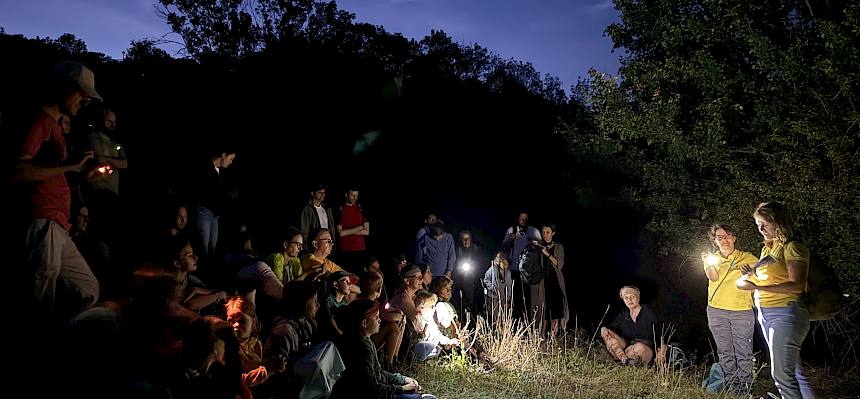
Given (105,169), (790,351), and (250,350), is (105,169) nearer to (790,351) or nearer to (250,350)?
(250,350)

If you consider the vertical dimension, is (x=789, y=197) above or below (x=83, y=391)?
above

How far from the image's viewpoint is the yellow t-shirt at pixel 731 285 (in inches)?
212

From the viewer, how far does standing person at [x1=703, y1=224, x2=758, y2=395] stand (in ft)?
17.8

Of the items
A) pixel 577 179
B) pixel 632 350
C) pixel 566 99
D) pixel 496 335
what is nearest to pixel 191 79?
pixel 577 179

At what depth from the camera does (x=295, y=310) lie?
4.62m

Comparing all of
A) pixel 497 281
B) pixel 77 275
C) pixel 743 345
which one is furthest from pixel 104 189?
pixel 743 345

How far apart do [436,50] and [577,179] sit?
38.5 feet

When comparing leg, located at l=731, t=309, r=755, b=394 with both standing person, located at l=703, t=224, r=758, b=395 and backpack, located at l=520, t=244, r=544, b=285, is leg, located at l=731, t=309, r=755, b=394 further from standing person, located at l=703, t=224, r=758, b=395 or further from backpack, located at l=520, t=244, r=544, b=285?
backpack, located at l=520, t=244, r=544, b=285

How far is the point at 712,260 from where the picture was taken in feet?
18.5

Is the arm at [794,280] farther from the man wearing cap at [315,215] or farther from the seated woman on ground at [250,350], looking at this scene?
the man wearing cap at [315,215]

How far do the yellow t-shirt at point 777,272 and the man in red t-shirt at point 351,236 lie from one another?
15.4ft

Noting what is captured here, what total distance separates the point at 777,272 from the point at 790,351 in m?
0.60

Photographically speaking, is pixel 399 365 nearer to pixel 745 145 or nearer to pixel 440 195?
pixel 745 145

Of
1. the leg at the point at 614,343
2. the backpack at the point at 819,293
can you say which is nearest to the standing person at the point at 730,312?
the backpack at the point at 819,293
